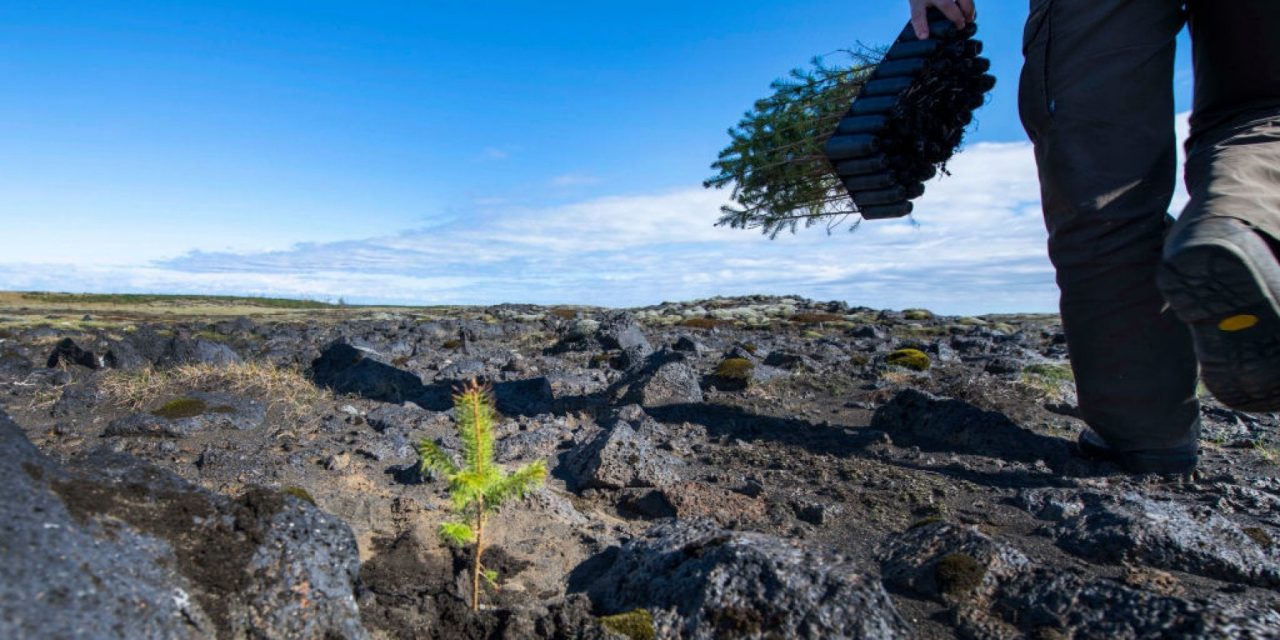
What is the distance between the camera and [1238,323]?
2.95m

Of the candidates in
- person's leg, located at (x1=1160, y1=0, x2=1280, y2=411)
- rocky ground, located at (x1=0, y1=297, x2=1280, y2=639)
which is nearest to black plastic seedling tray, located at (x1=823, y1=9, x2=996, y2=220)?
rocky ground, located at (x1=0, y1=297, x2=1280, y2=639)

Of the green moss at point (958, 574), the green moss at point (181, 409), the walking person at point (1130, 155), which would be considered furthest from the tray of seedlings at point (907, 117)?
the green moss at point (181, 409)

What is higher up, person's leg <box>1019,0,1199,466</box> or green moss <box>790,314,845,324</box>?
person's leg <box>1019,0,1199,466</box>

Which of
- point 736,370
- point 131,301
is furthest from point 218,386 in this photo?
point 131,301

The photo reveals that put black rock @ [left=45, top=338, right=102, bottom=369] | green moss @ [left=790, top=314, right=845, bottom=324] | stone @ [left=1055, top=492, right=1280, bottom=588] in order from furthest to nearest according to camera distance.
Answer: green moss @ [left=790, top=314, right=845, bottom=324]
black rock @ [left=45, top=338, right=102, bottom=369]
stone @ [left=1055, top=492, right=1280, bottom=588]

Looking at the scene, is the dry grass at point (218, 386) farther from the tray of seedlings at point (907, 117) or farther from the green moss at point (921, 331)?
the green moss at point (921, 331)

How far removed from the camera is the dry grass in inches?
263

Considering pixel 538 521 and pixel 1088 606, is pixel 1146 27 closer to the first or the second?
pixel 1088 606

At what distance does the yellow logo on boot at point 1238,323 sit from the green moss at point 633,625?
246 centimetres

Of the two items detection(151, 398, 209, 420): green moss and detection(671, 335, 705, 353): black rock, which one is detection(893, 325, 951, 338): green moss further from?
detection(151, 398, 209, 420): green moss

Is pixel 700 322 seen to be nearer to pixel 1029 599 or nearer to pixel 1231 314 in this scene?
pixel 1231 314

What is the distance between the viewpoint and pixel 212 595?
2.13 metres

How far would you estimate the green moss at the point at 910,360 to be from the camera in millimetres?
9773

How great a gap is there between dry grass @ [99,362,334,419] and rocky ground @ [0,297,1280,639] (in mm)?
32
